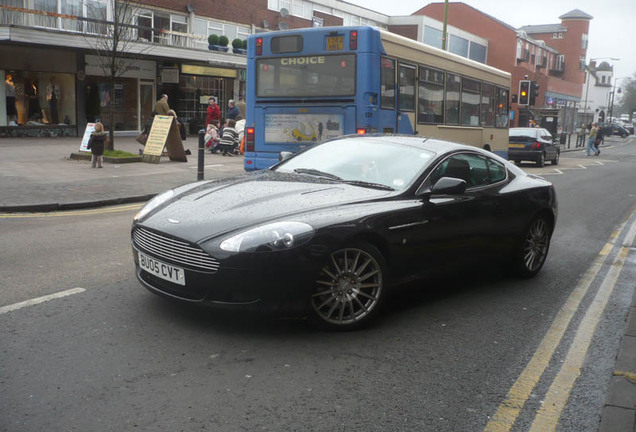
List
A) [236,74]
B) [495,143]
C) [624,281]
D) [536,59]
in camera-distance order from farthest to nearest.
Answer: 1. [536,59]
2. [236,74]
3. [495,143]
4. [624,281]

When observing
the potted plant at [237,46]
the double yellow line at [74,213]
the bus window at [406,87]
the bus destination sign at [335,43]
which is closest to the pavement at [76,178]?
the double yellow line at [74,213]

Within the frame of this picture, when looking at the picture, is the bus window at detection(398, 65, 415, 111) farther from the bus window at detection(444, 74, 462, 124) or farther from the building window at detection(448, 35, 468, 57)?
the building window at detection(448, 35, 468, 57)

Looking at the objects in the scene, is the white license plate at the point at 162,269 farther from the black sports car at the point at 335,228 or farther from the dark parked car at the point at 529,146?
the dark parked car at the point at 529,146

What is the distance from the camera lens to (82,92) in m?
26.7

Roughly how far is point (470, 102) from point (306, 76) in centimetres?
574

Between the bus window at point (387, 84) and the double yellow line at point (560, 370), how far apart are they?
599cm

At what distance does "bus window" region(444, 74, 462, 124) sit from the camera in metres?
14.3

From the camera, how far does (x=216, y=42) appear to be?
104 feet

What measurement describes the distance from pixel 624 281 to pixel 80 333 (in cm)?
532

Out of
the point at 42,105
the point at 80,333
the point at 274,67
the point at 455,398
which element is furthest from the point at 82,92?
the point at 455,398

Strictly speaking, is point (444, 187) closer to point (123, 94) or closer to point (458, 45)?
point (123, 94)

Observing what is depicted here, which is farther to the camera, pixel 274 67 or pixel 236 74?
pixel 236 74

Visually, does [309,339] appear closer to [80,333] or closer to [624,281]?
[80,333]

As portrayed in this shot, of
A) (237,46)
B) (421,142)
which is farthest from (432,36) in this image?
(421,142)
